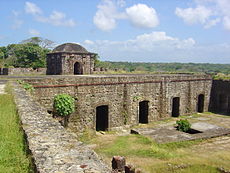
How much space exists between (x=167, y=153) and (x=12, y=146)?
7.63 metres

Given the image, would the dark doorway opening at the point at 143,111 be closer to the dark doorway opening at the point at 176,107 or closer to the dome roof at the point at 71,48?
the dark doorway opening at the point at 176,107

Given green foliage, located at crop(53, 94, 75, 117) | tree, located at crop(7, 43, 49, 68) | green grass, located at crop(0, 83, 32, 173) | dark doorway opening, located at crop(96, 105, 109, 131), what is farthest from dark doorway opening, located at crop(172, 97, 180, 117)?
tree, located at crop(7, 43, 49, 68)

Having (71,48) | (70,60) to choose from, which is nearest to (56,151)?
(70,60)

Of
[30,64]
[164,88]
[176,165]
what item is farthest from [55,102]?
[30,64]

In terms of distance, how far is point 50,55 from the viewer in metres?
25.1

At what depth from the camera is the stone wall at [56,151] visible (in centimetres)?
288

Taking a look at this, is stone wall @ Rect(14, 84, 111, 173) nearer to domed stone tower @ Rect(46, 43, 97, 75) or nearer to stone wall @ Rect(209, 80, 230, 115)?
domed stone tower @ Rect(46, 43, 97, 75)

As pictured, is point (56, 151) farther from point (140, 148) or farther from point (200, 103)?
point (200, 103)

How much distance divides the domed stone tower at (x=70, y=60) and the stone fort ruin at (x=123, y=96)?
17cm

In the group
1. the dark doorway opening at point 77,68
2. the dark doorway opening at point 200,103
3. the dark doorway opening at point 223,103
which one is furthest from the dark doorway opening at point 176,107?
the dark doorway opening at point 77,68

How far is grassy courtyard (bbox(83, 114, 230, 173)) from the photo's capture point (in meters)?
8.88

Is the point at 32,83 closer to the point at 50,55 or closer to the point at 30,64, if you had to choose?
the point at 50,55

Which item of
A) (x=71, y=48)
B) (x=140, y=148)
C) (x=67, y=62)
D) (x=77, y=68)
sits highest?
(x=71, y=48)

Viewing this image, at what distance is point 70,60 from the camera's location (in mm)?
23969
